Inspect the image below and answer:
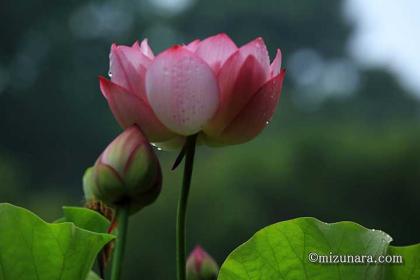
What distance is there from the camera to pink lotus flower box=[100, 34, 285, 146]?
1.92 ft

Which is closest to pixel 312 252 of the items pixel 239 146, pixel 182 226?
pixel 182 226

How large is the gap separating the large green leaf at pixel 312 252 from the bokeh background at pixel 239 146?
424 inches

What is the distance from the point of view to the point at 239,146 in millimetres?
14336

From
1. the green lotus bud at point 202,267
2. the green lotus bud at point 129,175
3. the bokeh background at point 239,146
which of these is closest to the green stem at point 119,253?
the green lotus bud at point 129,175

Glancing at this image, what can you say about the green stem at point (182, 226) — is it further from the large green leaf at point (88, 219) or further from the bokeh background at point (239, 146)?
the bokeh background at point (239, 146)

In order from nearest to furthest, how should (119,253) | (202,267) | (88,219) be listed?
(119,253) < (88,219) < (202,267)

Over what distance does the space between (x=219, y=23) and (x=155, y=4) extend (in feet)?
4.94

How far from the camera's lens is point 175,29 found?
73.4 feet

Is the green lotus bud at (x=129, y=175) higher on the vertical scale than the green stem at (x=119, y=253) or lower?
higher

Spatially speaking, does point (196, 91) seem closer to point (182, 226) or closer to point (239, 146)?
point (182, 226)

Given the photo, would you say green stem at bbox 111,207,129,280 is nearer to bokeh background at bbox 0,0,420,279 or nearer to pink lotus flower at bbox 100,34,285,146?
pink lotus flower at bbox 100,34,285,146

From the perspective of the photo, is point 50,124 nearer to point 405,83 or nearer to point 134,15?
point 134,15

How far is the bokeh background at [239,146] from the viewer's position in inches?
488

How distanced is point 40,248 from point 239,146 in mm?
13752
